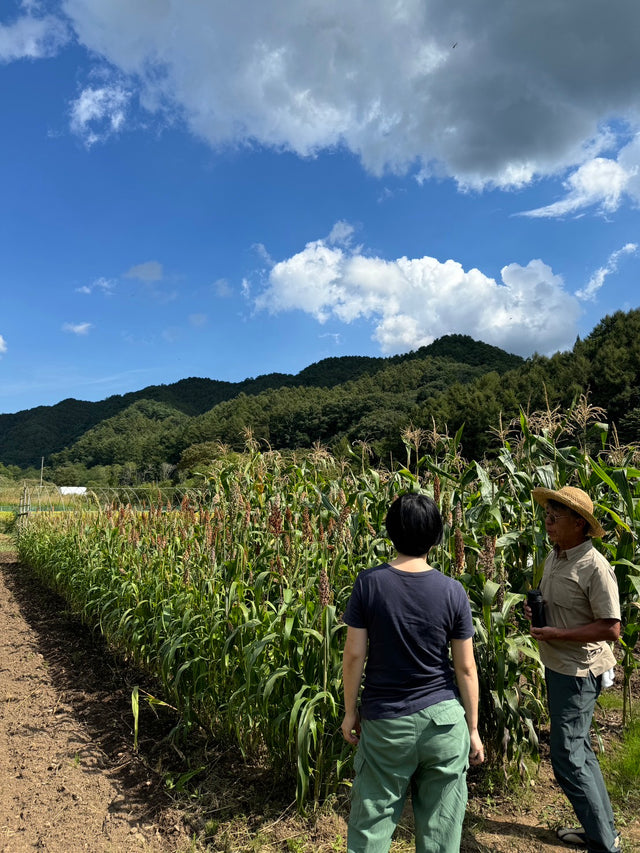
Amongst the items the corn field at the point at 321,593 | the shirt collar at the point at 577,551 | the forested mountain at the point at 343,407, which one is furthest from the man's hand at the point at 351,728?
the forested mountain at the point at 343,407

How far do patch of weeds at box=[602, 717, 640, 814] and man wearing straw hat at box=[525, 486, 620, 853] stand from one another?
58 cm

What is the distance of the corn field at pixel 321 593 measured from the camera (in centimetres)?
285

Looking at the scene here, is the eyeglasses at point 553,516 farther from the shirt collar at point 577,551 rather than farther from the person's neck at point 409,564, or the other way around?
the person's neck at point 409,564

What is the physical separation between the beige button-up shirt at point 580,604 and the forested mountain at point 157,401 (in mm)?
69530

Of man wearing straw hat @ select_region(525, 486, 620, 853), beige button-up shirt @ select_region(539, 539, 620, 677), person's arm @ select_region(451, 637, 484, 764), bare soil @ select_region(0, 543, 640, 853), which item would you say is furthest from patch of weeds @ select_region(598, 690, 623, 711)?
person's arm @ select_region(451, 637, 484, 764)

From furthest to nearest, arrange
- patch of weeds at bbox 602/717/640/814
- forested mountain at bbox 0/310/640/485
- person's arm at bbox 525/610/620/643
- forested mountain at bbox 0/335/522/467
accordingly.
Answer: forested mountain at bbox 0/335/522/467 < forested mountain at bbox 0/310/640/485 < patch of weeds at bbox 602/717/640/814 < person's arm at bbox 525/610/620/643

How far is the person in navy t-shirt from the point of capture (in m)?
1.88

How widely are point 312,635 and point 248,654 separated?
37 centimetres

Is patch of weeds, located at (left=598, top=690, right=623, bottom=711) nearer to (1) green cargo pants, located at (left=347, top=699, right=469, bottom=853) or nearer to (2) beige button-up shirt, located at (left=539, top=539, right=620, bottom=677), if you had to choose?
(2) beige button-up shirt, located at (left=539, top=539, right=620, bottom=677)

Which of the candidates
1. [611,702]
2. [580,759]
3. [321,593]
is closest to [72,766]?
[321,593]

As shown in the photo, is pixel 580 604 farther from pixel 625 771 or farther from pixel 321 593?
pixel 625 771

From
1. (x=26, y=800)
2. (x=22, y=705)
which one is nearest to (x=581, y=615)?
(x=26, y=800)

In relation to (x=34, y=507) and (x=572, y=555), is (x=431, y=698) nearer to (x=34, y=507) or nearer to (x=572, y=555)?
(x=572, y=555)

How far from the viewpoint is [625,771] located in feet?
10.7
